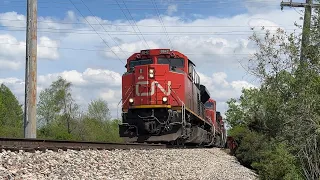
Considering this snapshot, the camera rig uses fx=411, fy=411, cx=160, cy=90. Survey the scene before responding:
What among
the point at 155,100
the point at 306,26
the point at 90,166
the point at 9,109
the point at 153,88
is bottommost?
the point at 90,166

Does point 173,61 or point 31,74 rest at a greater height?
point 173,61

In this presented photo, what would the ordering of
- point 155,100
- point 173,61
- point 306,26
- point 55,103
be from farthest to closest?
1. point 55,103
2. point 173,61
3. point 155,100
4. point 306,26

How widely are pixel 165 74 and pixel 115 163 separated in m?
8.15

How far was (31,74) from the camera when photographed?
11.9 meters

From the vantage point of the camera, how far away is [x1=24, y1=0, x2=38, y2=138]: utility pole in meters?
11.6

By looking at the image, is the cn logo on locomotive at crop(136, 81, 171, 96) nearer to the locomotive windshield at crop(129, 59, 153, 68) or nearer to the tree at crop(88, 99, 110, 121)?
the locomotive windshield at crop(129, 59, 153, 68)

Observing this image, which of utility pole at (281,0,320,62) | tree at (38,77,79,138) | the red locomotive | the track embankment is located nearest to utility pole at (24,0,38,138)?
the track embankment

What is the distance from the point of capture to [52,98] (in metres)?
57.0

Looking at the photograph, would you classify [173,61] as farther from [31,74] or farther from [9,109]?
[9,109]

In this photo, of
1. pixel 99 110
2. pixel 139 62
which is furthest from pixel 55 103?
pixel 139 62

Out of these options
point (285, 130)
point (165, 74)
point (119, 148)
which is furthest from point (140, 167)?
point (165, 74)

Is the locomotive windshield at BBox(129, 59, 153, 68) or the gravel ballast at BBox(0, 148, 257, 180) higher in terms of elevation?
the locomotive windshield at BBox(129, 59, 153, 68)

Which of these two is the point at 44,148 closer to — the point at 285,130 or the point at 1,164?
the point at 1,164

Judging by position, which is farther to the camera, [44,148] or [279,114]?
[279,114]
